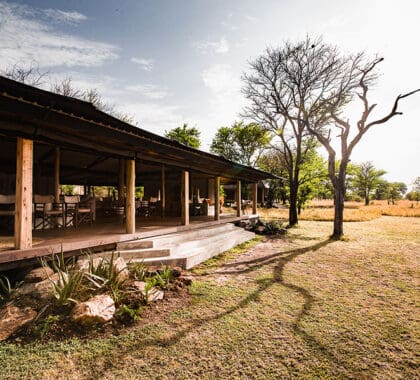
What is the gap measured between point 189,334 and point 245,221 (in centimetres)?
899

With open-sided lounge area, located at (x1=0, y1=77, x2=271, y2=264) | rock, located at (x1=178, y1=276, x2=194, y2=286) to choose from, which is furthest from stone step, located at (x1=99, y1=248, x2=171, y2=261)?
rock, located at (x1=178, y1=276, x2=194, y2=286)

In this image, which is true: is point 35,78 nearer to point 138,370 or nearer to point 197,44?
→ point 197,44

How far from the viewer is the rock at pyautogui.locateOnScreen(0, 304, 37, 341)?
8.94ft

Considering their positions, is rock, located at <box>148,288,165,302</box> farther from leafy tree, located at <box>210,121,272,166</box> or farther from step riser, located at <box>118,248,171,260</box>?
leafy tree, located at <box>210,121,272,166</box>

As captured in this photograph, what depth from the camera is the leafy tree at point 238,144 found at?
29.2 meters

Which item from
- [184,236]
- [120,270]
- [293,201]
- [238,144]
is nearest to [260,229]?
[293,201]

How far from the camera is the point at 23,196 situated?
3639mm

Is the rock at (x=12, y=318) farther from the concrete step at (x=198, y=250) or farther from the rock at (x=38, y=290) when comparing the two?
the concrete step at (x=198, y=250)

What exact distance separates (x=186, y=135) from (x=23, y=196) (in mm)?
24368

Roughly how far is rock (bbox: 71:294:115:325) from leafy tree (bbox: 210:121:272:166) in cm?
2733

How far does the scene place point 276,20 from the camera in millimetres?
8883

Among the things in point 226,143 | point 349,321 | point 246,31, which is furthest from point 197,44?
point 226,143

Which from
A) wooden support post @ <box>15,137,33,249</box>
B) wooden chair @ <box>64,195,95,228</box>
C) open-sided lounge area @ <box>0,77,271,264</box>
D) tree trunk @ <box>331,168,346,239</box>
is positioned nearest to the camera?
open-sided lounge area @ <box>0,77,271,264</box>

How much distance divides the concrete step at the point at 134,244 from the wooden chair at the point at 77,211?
2.40 metres
